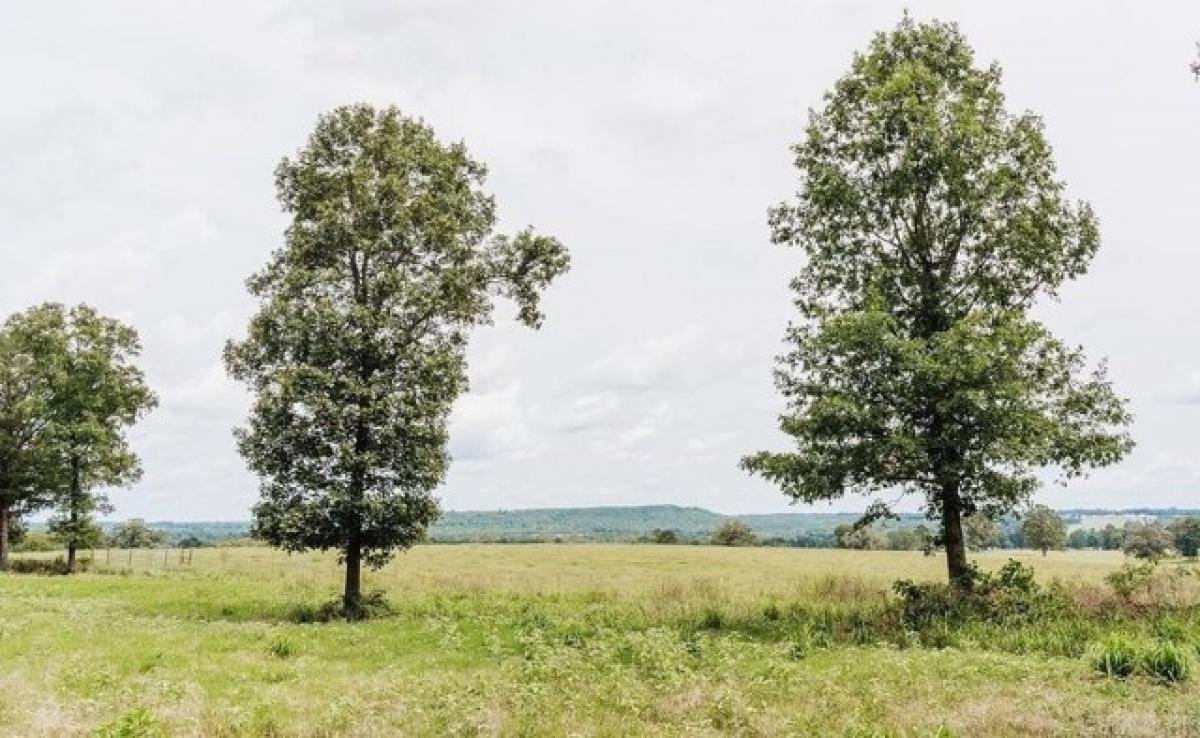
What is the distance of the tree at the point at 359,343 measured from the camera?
2991 centimetres

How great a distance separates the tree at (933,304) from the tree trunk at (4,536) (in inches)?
2361

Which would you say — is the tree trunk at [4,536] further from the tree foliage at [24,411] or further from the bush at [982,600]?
the bush at [982,600]

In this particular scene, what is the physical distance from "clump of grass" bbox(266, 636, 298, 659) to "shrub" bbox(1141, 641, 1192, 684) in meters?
19.3

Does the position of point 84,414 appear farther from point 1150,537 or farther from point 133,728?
point 1150,537

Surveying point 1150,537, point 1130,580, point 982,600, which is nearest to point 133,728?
point 982,600

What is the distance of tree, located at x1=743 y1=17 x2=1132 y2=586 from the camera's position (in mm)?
23969

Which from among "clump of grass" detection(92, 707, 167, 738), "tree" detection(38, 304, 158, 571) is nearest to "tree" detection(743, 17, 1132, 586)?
"clump of grass" detection(92, 707, 167, 738)

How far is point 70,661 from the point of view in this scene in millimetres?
20375

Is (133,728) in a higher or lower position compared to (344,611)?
higher

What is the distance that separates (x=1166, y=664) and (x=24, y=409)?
65.8 metres

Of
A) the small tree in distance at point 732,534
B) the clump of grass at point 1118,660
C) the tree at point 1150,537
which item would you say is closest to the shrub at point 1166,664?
the clump of grass at point 1118,660

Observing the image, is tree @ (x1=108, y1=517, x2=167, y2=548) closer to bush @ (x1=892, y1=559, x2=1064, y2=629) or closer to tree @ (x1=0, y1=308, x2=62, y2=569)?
tree @ (x1=0, y1=308, x2=62, y2=569)

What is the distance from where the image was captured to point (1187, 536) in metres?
123

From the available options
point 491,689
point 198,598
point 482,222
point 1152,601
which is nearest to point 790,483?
point 1152,601
